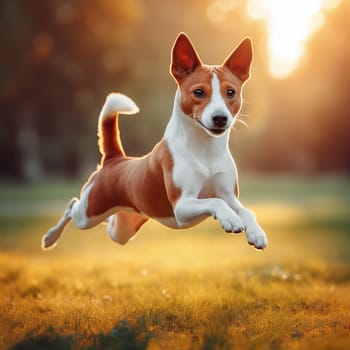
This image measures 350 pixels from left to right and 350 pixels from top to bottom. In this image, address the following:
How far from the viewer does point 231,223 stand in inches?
186

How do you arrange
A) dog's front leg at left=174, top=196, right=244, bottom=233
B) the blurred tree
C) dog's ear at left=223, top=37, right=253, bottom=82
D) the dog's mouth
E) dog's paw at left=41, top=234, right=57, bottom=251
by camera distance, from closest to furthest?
dog's front leg at left=174, top=196, right=244, bottom=233
the dog's mouth
dog's ear at left=223, top=37, right=253, bottom=82
dog's paw at left=41, top=234, right=57, bottom=251
the blurred tree

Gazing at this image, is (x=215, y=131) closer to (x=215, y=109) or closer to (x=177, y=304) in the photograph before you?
(x=215, y=109)

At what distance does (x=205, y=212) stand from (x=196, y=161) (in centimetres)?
49

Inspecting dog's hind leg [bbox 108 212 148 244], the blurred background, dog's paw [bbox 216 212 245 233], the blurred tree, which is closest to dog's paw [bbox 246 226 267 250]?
dog's paw [bbox 216 212 245 233]

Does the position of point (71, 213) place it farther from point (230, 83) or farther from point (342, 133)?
point (342, 133)

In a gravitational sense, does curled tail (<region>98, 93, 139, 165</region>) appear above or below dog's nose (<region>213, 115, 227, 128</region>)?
below

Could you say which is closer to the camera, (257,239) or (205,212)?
(257,239)

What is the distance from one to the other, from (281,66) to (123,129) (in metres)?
13.2

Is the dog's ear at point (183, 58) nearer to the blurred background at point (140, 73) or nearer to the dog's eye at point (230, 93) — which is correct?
the dog's eye at point (230, 93)

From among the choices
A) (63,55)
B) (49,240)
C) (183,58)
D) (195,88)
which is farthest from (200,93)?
(63,55)

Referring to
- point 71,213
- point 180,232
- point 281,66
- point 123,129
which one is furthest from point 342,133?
point 71,213

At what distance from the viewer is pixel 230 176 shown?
Result: 17.7ft

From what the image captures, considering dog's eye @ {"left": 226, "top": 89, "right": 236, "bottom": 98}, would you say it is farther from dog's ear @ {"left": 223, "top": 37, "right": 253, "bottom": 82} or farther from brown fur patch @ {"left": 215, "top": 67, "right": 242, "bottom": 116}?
dog's ear @ {"left": 223, "top": 37, "right": 253, "bottom": 82}

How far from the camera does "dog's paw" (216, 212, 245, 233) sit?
471 centimetres
